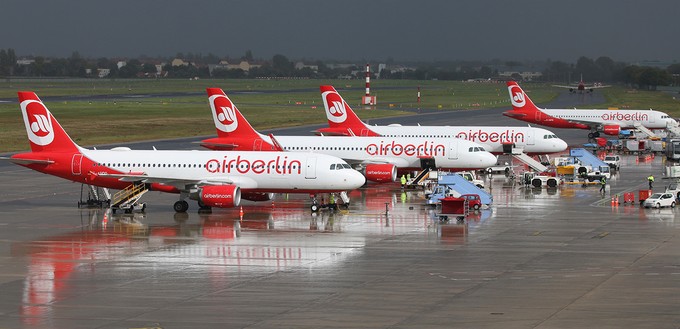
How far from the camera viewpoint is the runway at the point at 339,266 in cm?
3734

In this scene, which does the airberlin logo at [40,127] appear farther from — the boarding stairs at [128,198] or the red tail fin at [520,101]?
the red tail fin at [520,101]

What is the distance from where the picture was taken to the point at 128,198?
6625cm

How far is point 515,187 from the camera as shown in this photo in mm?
84250

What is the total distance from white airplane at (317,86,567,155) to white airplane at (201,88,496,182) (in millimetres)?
14872

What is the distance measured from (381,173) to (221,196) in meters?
17.5

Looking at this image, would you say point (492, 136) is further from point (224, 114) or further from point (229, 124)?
point (224, 114)

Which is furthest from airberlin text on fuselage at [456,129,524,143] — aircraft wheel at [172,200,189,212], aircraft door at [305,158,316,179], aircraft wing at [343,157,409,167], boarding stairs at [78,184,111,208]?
boarding stairs at [78,184,111,208]

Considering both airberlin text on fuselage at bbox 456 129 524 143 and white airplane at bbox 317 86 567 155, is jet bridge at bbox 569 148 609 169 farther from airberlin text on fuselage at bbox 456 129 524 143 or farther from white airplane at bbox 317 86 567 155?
airberlin text on fuselage at bbox 456 129 524 143

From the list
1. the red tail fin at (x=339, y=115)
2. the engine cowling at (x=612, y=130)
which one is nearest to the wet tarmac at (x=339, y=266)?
the red tail fin at (x=339, y=115)

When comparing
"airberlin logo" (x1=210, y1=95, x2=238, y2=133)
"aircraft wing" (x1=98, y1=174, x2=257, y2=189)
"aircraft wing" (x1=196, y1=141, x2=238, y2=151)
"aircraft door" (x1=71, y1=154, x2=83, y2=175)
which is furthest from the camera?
"airberlin logo" (x1=210, y1=95, x2=238, y2=133)

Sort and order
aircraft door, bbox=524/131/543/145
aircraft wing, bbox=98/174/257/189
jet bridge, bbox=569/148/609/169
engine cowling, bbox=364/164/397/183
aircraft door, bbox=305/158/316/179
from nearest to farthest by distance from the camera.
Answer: aircraft wing, bbox=98/174/257/189 < aircraft door, bbox=305/158/316/179 < engine cowling, bbox=364/164/397/183 < jet bridge, bbox=569/148/609/169 < aircraft door, bbox=524/131/543/145

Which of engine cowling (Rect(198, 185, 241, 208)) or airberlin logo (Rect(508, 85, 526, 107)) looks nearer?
engine cowling (Rect(198, 185, 241, 208))

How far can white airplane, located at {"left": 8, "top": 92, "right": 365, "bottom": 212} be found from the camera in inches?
2613

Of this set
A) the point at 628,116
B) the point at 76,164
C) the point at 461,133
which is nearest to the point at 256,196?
the point at 76,164
